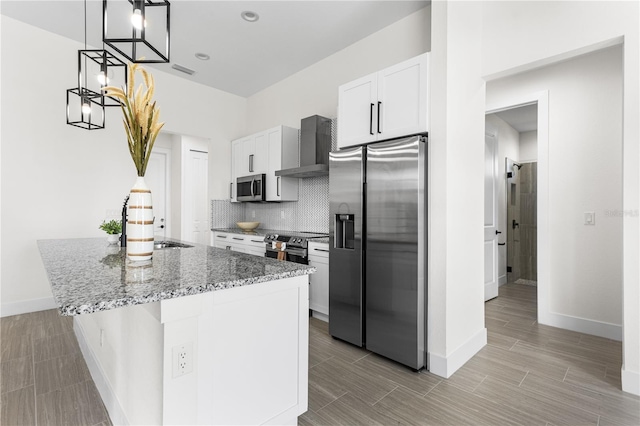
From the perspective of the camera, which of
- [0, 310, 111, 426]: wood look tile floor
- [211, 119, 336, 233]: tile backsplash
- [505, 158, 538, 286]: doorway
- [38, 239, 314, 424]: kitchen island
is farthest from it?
[505, 158, 538, 286]: doorway

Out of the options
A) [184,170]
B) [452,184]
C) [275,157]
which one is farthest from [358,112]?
[184,170]

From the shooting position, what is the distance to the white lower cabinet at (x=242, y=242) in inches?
163

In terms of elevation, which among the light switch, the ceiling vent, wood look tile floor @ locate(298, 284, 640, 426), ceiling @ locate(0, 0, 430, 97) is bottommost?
wood look tile floor @ locate(298, 284, 640, 426)

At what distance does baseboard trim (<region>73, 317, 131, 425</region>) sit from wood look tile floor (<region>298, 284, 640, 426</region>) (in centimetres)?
95

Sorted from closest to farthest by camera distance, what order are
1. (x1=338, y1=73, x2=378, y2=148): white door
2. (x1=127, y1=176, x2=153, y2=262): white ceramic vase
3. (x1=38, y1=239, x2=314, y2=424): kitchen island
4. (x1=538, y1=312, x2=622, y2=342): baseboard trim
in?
(x1=38, y1=239, x2=314, y2=424): kitchen island
(x1=127, y1=176, x2=153, y2=262): white ceramic vase
(x1=338, y1=73, x2=378, y2=148): white door
(x1=538, y1=312, x2=622, y2=342): baseboard trim

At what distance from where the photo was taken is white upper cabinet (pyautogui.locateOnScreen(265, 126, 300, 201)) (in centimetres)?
437

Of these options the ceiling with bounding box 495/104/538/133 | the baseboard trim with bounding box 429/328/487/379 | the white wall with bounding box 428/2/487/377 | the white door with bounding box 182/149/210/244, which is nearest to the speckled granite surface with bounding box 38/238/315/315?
the white wall with bounding box 428/2/487/377

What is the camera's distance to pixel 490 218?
4359 mm

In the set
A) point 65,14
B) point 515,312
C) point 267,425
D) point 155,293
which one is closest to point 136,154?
point 155,293

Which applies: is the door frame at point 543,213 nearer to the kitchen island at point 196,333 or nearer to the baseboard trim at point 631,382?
the baseboard trim at point 631,382

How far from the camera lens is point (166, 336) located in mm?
1225

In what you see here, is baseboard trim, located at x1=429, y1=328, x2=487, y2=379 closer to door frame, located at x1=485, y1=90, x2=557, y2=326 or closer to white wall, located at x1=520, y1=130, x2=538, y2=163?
door frame, located at x1=485, y1=90, x2=557, y2=326

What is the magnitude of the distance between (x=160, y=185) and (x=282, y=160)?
2.92 m

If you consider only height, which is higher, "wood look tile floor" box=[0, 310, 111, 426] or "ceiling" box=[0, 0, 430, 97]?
"ceiling" box=[0, 0, 430, 97]
